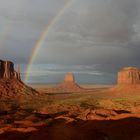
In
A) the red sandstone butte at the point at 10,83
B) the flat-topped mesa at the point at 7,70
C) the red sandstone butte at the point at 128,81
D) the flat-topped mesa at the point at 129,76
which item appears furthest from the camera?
the flat-topped mesa at the point at 129,76

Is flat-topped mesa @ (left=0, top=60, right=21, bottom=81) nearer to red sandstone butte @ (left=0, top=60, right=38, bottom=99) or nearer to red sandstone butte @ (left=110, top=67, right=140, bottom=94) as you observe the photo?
red sandstone butte @ (left=0, top=60, right=38, bottom=99)

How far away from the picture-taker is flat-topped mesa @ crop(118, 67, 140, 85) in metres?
178

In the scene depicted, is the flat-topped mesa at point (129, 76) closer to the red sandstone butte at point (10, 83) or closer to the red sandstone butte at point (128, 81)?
the red sandstone butte at point (128, 81)

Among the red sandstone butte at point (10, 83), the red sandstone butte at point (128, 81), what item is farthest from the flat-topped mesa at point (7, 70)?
the red sandstone butte at point (128, 81)

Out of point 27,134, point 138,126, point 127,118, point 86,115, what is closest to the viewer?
point 27,134

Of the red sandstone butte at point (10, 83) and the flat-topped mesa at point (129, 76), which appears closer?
the red sandstone butte at point (10, 83)

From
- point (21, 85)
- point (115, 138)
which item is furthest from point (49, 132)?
point (21, 85)

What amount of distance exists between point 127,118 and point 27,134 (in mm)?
16299

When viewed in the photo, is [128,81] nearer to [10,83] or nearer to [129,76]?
[129,76]

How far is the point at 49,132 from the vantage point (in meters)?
36.3

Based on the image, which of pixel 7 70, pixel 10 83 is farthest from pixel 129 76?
pixel 10 83

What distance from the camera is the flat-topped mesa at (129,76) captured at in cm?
17750

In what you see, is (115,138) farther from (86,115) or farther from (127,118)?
(86,115)

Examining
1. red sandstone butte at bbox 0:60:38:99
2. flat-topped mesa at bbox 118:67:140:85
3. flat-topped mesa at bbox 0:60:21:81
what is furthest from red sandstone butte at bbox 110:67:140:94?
flat-topped mesa at bbox 0:60:21:81
